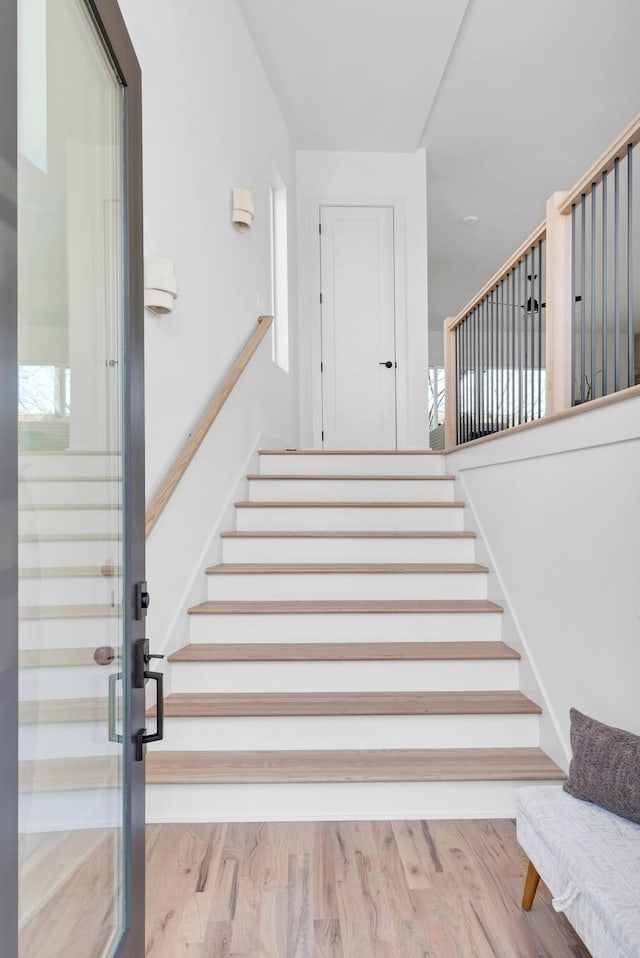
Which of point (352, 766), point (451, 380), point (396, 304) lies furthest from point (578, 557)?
point (396, 304)

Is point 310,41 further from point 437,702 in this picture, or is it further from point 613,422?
point 437,702

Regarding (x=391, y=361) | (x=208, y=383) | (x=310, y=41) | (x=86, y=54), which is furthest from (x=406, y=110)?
(x=86, y=54)

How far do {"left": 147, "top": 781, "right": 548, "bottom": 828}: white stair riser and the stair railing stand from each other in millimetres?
1432

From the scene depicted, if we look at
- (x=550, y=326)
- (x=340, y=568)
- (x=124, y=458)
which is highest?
(x=550, y=326)

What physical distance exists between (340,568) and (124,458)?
1910 mm

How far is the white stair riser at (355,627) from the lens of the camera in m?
2.63

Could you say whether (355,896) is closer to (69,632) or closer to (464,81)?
(69,632)

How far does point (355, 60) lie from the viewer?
13.1ft

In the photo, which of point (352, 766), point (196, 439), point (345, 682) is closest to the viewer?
point (352, 766)

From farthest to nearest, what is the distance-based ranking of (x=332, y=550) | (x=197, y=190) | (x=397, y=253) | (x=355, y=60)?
(x=397, y=253) → (x=355, y=60) → (x=332, y=550) → (x=197, y=190)

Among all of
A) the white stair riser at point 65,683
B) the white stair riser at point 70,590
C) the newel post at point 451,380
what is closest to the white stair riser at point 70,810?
the white stair riser at point 65,683

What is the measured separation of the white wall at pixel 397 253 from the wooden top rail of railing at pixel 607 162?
309cm

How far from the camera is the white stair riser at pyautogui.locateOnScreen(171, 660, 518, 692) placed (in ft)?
7.88

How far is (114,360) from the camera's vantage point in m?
1.13
